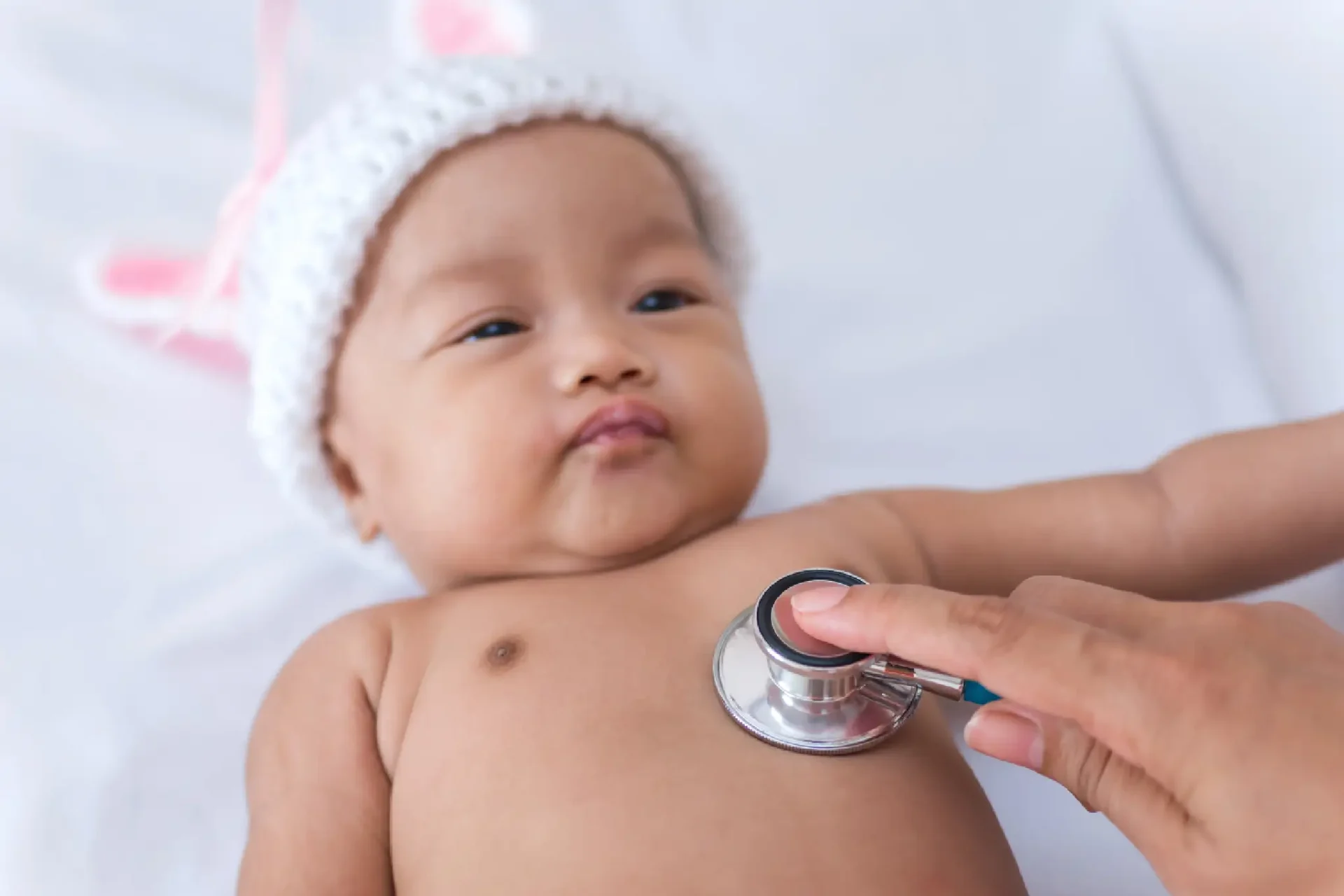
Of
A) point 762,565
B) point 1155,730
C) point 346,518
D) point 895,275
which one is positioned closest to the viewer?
point 1155,730

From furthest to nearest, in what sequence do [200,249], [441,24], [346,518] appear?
1. [200,249]
2. [441,24]
3. [346,518]

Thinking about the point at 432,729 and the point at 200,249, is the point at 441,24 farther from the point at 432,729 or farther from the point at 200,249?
the point at 432,729

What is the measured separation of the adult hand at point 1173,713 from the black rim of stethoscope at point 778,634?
0.18ft

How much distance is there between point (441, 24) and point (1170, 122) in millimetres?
1026

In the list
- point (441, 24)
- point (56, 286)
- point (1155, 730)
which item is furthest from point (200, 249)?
point (1155, 730)

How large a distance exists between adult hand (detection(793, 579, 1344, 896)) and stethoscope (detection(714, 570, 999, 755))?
65 mm

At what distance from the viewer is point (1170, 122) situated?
1.57m

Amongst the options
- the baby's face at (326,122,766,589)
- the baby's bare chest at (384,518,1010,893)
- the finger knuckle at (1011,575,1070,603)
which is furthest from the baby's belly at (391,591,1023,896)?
the finger knuckle at (1011,575,1070,603)

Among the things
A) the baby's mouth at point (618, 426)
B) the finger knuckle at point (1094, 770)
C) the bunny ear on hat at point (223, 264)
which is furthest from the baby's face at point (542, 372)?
the finger knuckle at point (1094, 770)

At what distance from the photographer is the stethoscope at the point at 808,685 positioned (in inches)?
30.5

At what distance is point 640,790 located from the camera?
82 cm

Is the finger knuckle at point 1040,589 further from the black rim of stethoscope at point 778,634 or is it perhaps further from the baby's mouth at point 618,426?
the baby's mouth at point 618,426

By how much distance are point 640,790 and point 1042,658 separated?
0.33m

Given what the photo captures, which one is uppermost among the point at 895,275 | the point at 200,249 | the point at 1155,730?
the point at 200,249
